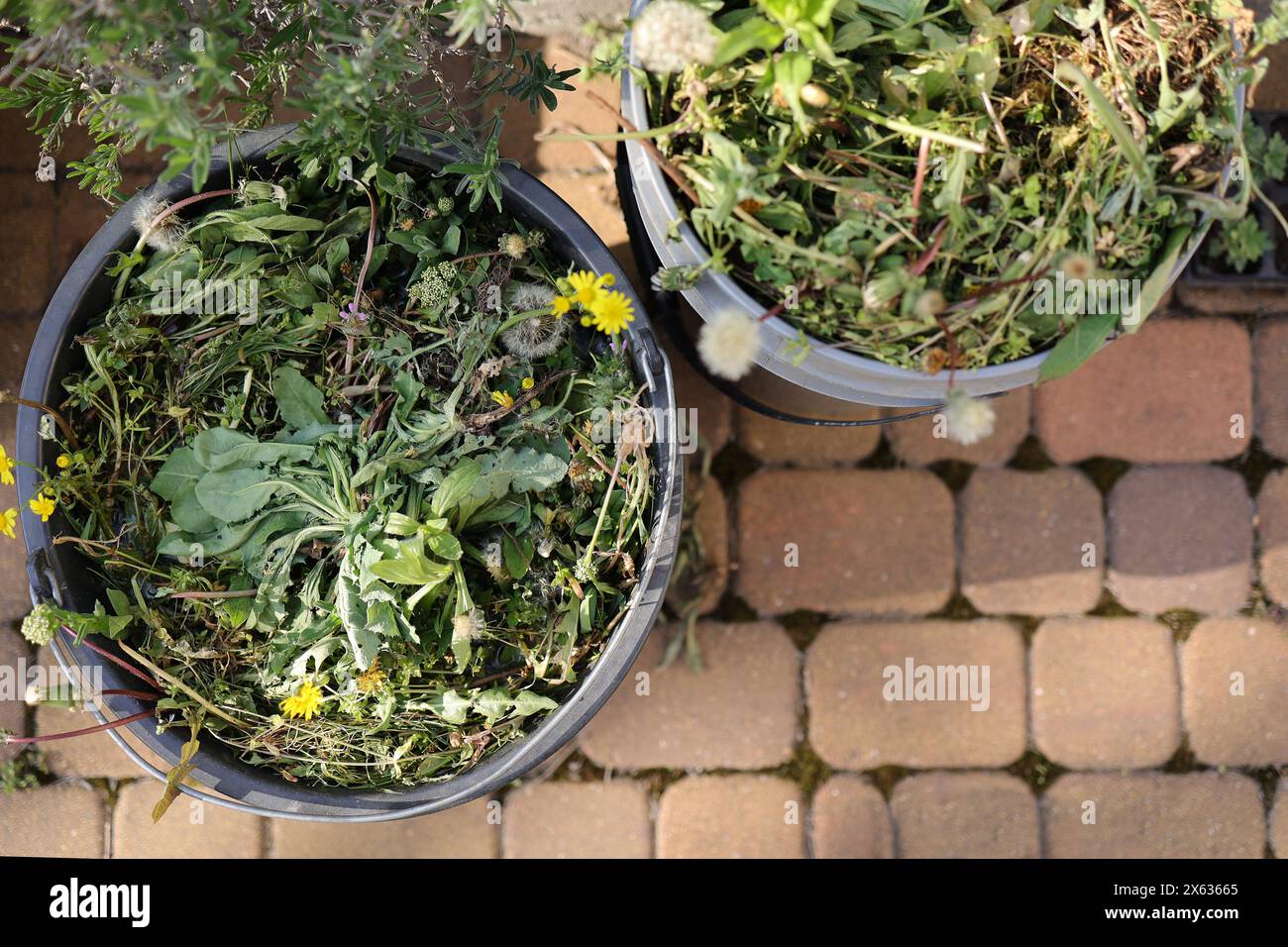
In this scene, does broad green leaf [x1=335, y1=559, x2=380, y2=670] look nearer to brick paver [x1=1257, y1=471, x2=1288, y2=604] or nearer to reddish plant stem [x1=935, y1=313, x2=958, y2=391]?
reddish plant stem [x1=935, y1=313, x2=958, y2=391]

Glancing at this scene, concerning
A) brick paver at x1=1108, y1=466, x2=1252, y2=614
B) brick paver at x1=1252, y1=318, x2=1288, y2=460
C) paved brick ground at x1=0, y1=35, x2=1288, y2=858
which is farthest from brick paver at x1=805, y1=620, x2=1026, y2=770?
brick paver at x1=1252, y1=318, x2=1288, y2=460

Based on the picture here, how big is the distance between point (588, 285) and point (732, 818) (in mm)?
898

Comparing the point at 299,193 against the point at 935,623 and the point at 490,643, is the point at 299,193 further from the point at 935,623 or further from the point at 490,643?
the point at 935,623

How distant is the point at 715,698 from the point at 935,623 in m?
0.36

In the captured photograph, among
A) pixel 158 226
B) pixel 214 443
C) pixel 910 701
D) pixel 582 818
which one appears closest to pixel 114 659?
pixel 214 443

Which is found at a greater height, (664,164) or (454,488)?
(664,164)

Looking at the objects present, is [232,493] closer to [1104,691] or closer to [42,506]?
→ [42,506]

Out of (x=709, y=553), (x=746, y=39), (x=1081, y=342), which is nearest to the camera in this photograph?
(x=746, y=39)

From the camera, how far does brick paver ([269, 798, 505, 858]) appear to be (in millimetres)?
1479

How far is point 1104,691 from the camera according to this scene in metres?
1.49

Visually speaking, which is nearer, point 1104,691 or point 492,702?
point 492,702

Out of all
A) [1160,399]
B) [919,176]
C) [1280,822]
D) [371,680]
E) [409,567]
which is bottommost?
[1280,822]

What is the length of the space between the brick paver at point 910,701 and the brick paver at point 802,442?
0.87 ft

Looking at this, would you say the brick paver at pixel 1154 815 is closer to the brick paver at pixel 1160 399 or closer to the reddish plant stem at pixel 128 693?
the brick paver at pixel 1160 399
